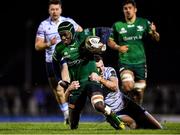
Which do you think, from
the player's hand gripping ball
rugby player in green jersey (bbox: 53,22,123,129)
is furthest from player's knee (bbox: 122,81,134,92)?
the player's hand gripping ball

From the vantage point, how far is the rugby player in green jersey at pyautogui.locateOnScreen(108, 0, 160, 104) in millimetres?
17578

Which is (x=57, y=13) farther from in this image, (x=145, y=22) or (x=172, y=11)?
(x=172, y=11)

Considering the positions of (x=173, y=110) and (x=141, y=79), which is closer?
(x=141, y=79)

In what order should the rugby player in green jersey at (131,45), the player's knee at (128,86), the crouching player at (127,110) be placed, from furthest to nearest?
the rugby player in green jersey at (131,45) < the player's knee at (128,86) < the crouching player at (127,110)

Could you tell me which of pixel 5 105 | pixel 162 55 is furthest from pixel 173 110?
pixel 5 105

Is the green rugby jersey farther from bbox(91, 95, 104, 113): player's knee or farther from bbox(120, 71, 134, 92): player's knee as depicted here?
bbox(91, 95, 104, 113): player's knee

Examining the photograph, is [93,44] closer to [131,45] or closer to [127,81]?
[127,81]

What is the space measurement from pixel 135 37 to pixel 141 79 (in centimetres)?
100

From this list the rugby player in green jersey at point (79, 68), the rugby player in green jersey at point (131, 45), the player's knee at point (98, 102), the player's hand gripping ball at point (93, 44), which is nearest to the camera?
the player's knee at point (98, 102)

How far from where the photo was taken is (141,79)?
1795cm

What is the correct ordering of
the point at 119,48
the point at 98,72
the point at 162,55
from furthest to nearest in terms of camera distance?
the point at 162,55 < the point at 119,48 < the point at 98,72

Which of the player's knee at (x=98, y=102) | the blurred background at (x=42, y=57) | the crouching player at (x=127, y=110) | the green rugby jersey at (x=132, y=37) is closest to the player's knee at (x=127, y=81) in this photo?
the green rugby jersey at (x=132, y=37)

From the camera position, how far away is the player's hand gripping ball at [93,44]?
14633 millimetres

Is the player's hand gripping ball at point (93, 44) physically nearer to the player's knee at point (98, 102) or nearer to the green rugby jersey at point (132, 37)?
the player's knee at point (98, 102)
